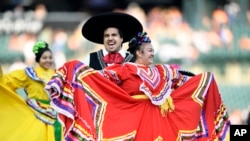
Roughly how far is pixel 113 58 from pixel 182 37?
6.48 metres

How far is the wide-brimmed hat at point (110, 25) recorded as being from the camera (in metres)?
7.40

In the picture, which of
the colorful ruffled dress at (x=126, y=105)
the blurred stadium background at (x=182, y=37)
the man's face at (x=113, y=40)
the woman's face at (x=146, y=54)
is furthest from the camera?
the blurred stadium background at (x=182, y=37)

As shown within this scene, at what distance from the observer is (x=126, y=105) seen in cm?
680

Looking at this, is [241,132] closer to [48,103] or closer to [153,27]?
[48,103]

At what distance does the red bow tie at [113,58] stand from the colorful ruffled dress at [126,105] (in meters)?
0.44

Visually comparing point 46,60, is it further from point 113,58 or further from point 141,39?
point 141,39

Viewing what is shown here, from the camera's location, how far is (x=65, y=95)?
670 cm

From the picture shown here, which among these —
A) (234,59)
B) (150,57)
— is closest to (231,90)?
(234,59)

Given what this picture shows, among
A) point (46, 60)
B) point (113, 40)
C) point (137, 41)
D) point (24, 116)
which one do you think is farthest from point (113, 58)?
point (46, 60)

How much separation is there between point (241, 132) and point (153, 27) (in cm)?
609

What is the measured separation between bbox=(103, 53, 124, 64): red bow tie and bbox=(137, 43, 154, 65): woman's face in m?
0.40

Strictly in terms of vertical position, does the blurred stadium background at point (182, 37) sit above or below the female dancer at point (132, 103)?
above

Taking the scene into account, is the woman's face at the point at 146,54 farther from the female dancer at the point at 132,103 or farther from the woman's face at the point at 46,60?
the woman's face at the point at 46,60

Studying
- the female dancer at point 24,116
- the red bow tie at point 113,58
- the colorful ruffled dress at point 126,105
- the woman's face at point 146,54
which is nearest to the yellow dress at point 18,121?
the female dancer at point 24,116
